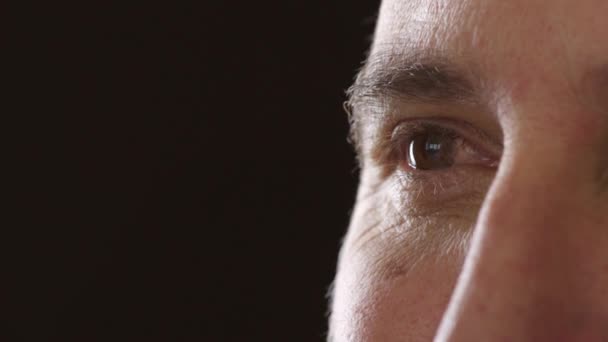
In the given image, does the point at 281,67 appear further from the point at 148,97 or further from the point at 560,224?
the point at 560,224

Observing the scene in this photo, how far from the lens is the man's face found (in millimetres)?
768

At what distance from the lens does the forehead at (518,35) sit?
0.80 metres

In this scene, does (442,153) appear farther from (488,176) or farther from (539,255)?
(539,255)

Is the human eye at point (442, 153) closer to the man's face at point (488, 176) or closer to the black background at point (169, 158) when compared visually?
the man's face at point (488, 176)

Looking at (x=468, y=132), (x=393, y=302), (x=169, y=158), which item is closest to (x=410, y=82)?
(x=468, y=132)

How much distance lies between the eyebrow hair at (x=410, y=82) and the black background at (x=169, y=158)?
1148mm

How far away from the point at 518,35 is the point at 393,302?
0.31 meters

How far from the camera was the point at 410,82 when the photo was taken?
0.98 meters

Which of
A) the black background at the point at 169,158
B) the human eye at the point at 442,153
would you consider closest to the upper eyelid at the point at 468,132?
the human eye at the point at 442,153

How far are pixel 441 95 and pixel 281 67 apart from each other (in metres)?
1.31

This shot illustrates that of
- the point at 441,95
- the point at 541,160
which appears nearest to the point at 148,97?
the point at 441,95

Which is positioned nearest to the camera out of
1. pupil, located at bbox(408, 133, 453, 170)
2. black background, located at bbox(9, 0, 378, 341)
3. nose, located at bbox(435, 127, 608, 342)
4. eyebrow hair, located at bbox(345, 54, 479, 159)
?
nose, located at bbox(435, 127, 608, 342)

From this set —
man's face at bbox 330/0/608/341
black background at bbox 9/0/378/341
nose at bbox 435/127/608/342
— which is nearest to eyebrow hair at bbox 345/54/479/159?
man's face at bbox 330/0/608/341

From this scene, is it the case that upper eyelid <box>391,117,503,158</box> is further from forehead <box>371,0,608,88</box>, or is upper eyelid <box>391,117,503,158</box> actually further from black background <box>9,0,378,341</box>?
black background <box>9,0,378,341</box>
